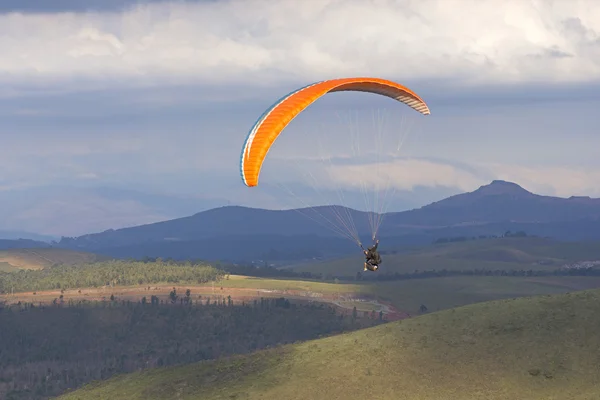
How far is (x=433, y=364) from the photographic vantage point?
12081 cm

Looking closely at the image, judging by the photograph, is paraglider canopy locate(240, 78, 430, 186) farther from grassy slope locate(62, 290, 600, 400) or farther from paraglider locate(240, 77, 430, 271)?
grassy slope locate(62, 290, 600, 400)

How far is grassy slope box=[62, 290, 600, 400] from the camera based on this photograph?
114 m

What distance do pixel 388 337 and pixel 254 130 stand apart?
163 ft

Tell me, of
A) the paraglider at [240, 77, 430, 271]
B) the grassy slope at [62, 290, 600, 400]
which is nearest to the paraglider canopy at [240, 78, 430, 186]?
the paraglider at [240, 77, 430, 271]

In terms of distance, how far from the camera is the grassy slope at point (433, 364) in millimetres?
113688

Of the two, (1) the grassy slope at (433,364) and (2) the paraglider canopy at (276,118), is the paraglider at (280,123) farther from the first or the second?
(1) the grassy slope at (433,364)

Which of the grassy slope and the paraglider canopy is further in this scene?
the grassy slope

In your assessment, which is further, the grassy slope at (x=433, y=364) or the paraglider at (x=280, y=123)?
the grassy slope at (x=433, y=364)

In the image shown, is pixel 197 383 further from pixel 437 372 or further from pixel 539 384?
pixel 539 384

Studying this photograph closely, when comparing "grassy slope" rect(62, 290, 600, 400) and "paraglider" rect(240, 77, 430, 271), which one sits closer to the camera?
"paraglider" rect(240, 77, 430, 271)

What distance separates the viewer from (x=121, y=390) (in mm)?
137500

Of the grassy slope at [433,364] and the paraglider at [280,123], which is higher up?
the paraglider at [280,123]

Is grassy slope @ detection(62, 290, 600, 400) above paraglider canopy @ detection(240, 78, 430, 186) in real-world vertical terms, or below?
below

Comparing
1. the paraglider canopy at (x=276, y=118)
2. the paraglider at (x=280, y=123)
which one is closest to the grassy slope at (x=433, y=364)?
the paraglider at (x=280, y=123)
